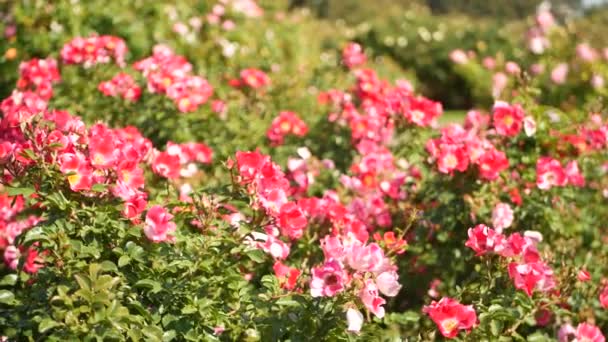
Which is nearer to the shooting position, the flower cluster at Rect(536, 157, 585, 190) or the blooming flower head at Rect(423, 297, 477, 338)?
the blooming flower head at Rect(423, 297, 477, 338)

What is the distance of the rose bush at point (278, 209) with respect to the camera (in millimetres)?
2020

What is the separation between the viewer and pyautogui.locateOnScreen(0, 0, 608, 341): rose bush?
2.02 meters

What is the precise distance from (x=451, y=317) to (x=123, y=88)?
6.56 ft

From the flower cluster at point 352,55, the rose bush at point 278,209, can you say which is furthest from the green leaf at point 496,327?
the flower cluster at point 352,55

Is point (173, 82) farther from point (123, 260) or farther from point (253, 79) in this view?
point (123, 260)

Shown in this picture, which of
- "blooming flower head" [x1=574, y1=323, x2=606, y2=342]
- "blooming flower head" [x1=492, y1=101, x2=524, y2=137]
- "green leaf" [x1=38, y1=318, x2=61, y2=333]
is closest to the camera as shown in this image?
"green leaf" [x1=38, y1=318, x2=61, y2=333]

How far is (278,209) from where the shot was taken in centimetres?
214

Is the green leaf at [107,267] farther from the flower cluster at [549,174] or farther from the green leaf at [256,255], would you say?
the flower cluster at [549,174]

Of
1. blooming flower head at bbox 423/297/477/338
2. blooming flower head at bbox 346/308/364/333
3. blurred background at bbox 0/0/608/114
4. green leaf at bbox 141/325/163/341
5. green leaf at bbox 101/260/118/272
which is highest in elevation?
green leaf at bbox 101/260/118/272

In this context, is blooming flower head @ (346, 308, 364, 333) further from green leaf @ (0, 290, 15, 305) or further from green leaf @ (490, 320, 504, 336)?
green leaf @ (0, 290, 15, 305)

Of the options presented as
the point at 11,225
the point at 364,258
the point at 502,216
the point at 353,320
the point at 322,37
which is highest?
the point at 364,258

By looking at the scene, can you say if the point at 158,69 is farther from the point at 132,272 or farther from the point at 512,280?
the point at 512,280

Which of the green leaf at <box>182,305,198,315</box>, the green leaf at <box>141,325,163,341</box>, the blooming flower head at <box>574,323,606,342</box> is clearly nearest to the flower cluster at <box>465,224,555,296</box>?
the blooming flower head at <box>574,323,606,342</box>

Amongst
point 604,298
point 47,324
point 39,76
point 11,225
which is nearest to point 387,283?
point 47,324
